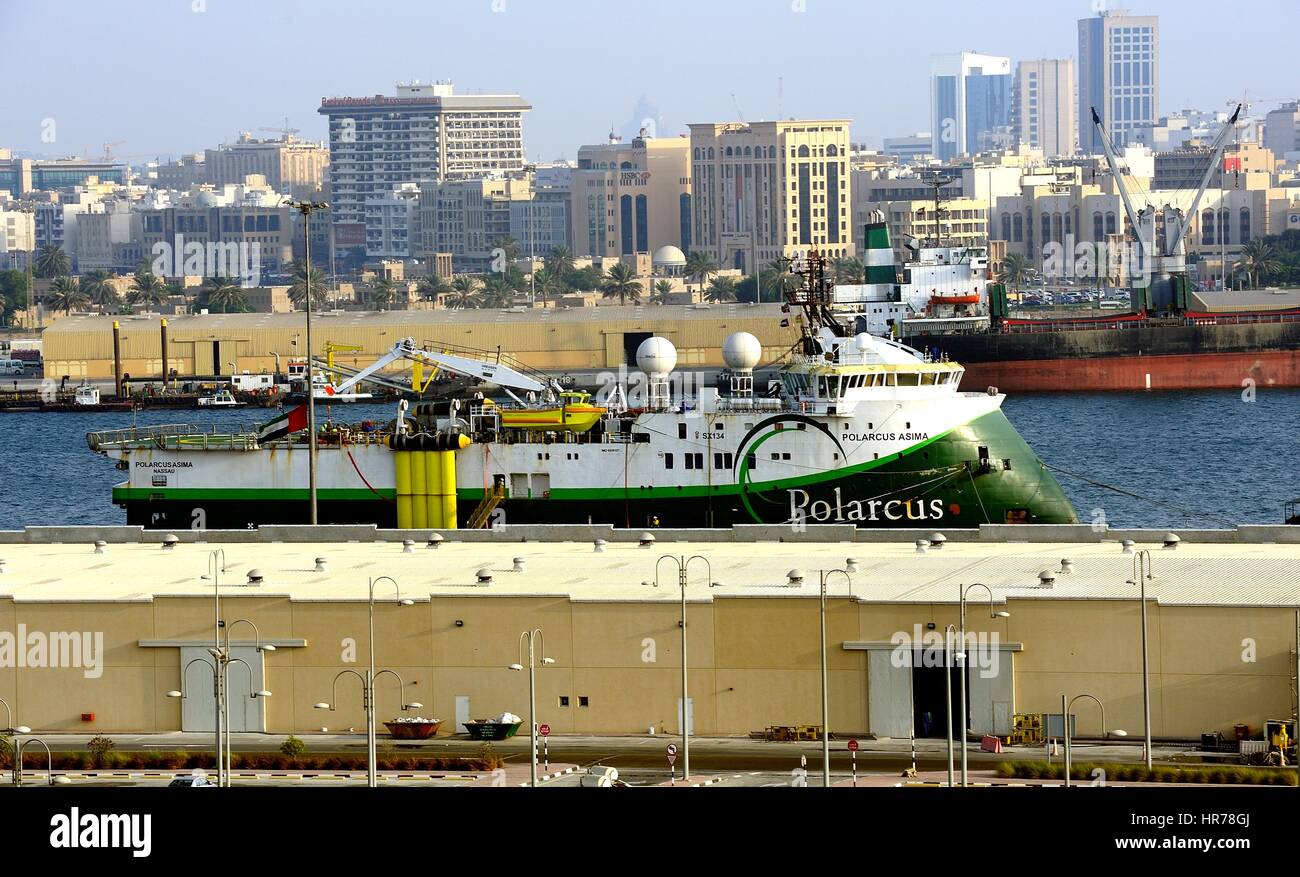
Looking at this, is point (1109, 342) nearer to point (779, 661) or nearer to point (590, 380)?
point (590, 380)

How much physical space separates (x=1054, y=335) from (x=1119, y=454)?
38224 millimetres

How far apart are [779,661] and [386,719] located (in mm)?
6511

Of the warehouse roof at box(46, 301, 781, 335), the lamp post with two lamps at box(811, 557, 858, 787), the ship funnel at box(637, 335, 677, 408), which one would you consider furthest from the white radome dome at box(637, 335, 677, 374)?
the warehouse roof at box(46, 301, 781, 335)

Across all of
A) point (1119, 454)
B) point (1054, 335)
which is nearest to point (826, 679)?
point (1119, 454)

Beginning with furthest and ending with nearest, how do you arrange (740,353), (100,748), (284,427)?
(284,427) → (740,353) → (100,748)

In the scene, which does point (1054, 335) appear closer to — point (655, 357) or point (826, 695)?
point (655, 357)

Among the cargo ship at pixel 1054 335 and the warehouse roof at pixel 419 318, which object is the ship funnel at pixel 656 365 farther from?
the warehouse roof at pixel 419 318

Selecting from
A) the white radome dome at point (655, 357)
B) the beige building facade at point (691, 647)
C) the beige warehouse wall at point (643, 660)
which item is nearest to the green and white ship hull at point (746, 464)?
the white radome dome at point (655, 357)

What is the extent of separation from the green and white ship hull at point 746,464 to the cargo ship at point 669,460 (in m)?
0.04

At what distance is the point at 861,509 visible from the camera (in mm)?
57719

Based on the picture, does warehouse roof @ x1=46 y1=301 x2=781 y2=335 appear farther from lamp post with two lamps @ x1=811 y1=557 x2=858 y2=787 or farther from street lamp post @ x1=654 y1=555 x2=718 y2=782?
lamp post with two lamps @ x1=811 y1=557 x2=858 y2=787

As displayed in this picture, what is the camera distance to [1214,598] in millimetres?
36281

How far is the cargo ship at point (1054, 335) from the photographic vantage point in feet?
396

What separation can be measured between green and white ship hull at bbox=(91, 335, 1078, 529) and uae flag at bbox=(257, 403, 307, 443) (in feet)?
4.72
